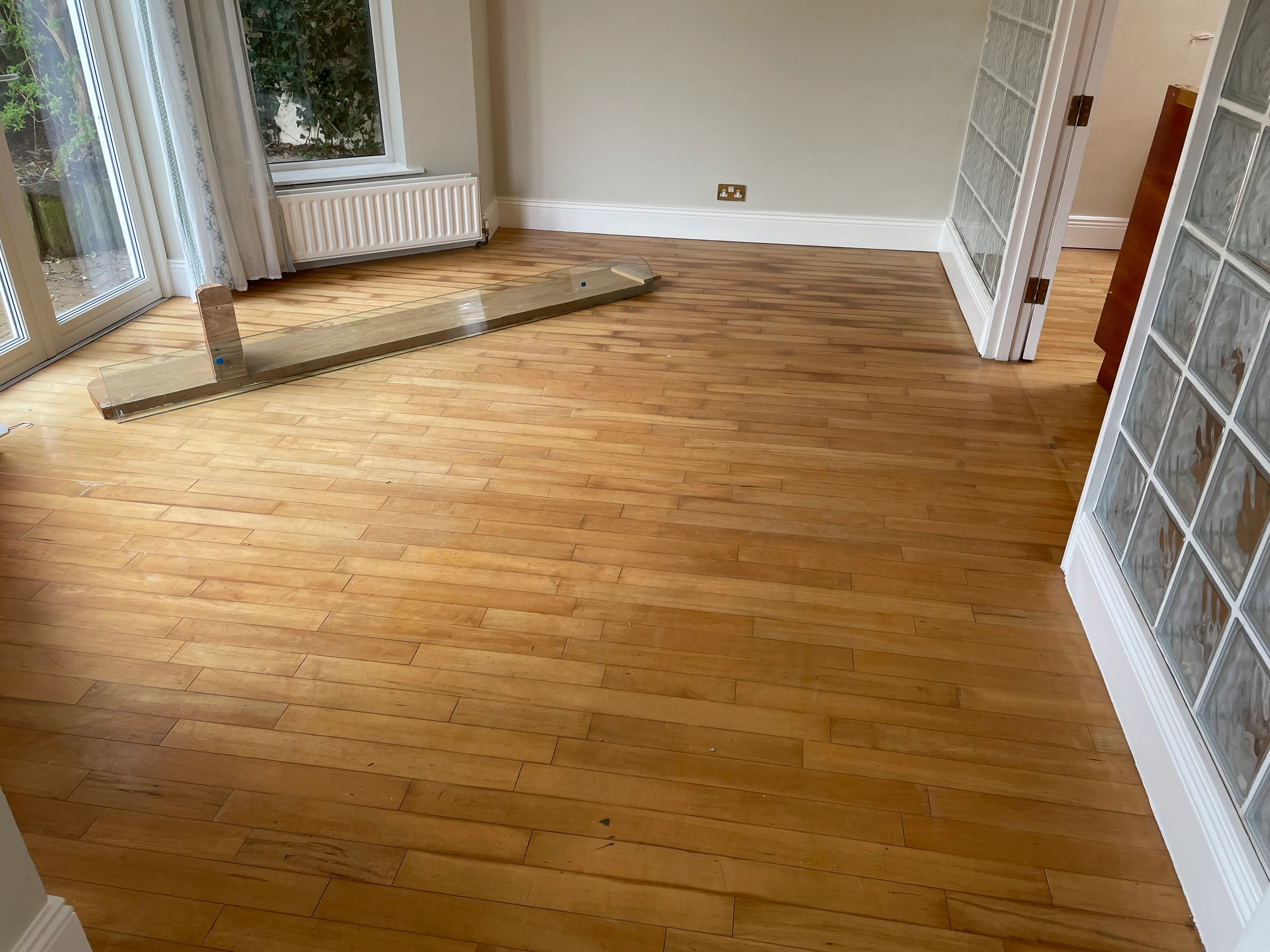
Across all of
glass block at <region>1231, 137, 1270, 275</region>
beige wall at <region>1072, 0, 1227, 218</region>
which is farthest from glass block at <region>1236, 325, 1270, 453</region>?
beige wall at <region>1072, 0, 1227, 218</region>

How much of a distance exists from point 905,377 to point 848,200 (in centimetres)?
201

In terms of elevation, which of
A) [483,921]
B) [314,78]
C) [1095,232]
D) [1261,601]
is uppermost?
[314,78]

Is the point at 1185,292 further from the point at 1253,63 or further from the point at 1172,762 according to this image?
the point at 1172,762

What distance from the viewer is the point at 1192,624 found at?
73.4 inches

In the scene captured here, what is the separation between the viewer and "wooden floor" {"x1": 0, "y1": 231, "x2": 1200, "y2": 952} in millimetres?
1696

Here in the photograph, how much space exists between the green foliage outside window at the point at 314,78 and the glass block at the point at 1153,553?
4321 millimetres

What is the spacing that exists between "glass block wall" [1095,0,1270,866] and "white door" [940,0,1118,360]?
1.75 m

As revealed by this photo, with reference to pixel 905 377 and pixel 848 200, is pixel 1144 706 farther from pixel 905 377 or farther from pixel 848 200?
pixel 848 200

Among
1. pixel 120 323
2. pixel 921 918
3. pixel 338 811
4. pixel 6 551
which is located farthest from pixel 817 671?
pixel 120 323

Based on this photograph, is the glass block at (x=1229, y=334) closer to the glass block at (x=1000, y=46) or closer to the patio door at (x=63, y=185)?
the glass block at (x=1000, y=46)

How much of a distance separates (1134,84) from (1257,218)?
4214 millimetres

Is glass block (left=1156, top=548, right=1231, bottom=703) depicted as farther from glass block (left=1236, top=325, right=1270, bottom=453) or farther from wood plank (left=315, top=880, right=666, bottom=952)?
wood plank (left=315, top=880, right=666, bottom=952)

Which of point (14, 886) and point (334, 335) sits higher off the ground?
point (14, 886)

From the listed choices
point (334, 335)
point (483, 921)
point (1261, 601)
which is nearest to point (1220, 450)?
point (1261, 601)
